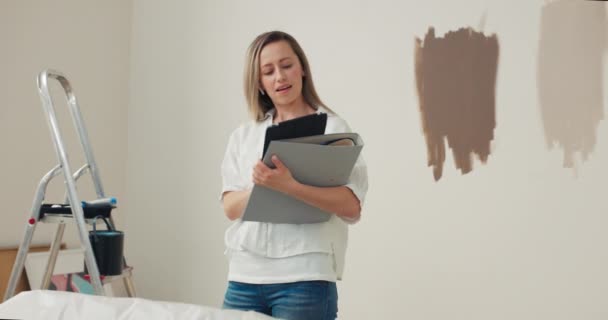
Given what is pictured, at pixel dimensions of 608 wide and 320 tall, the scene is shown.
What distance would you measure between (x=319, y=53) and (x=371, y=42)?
27 cm

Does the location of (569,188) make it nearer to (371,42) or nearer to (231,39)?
(371,42)

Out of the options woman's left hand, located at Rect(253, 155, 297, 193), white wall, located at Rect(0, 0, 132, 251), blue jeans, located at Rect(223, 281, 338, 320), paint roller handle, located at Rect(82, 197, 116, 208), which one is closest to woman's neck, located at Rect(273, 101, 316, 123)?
woman's left hand, located at Rect(253, 155, 297, 193)

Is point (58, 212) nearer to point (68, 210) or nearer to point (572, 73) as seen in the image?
point (68, 210)

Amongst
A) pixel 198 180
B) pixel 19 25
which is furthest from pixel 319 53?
pixel 19 25

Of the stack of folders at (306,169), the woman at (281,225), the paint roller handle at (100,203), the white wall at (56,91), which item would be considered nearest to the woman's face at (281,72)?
the woman at (281,225)

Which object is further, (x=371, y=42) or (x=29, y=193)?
(x=29, y=193)

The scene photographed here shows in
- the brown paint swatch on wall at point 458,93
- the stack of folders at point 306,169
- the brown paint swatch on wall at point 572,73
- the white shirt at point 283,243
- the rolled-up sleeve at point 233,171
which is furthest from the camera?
the brown paint swatch on wall at point 458,93

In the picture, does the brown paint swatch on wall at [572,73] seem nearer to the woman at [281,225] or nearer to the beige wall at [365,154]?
the beige wall at [365,154]

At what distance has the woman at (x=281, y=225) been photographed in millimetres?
1592

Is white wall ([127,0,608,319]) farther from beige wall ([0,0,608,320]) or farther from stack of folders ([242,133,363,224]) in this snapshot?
stack of folders ([242,133,363,224])

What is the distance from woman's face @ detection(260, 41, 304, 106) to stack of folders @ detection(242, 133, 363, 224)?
0.22m

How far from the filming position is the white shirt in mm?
1613

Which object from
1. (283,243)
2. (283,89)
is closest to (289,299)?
(283,243)

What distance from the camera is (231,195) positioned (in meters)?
1.70
